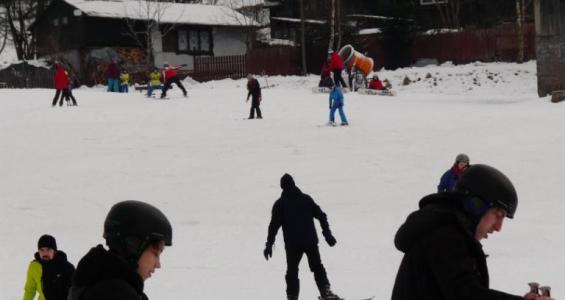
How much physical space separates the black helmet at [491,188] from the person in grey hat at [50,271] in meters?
4.13

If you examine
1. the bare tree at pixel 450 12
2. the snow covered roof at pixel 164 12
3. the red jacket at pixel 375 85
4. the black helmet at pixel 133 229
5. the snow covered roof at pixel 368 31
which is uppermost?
the snow covered roof at pixel 164 12

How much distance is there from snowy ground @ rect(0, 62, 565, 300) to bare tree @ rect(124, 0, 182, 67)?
21.9 metres

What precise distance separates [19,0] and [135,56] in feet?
42.1

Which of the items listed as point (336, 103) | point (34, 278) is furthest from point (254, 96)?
point (34, 278)

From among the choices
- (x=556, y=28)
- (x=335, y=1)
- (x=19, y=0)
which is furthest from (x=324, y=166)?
(x=19, y=0)

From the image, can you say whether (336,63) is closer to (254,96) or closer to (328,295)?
(254,96)

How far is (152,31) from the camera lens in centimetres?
5388

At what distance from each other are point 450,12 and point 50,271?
165ft

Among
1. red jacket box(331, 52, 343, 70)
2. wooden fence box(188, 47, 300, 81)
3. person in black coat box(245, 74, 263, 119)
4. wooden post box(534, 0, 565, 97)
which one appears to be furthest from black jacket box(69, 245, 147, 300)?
wooden fence box(188, 47, 300, 81)

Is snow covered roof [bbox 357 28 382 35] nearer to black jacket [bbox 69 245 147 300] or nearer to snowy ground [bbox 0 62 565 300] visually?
snowy ground [bbox 0 62 565 300]

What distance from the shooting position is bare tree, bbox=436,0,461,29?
168 ft

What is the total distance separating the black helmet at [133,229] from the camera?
2771 mm

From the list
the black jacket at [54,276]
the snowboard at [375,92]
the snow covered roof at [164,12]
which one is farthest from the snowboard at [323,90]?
the black jacket at [54,276]

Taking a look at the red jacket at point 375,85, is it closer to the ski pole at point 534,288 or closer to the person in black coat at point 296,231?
the person in black coat at point 296,231
